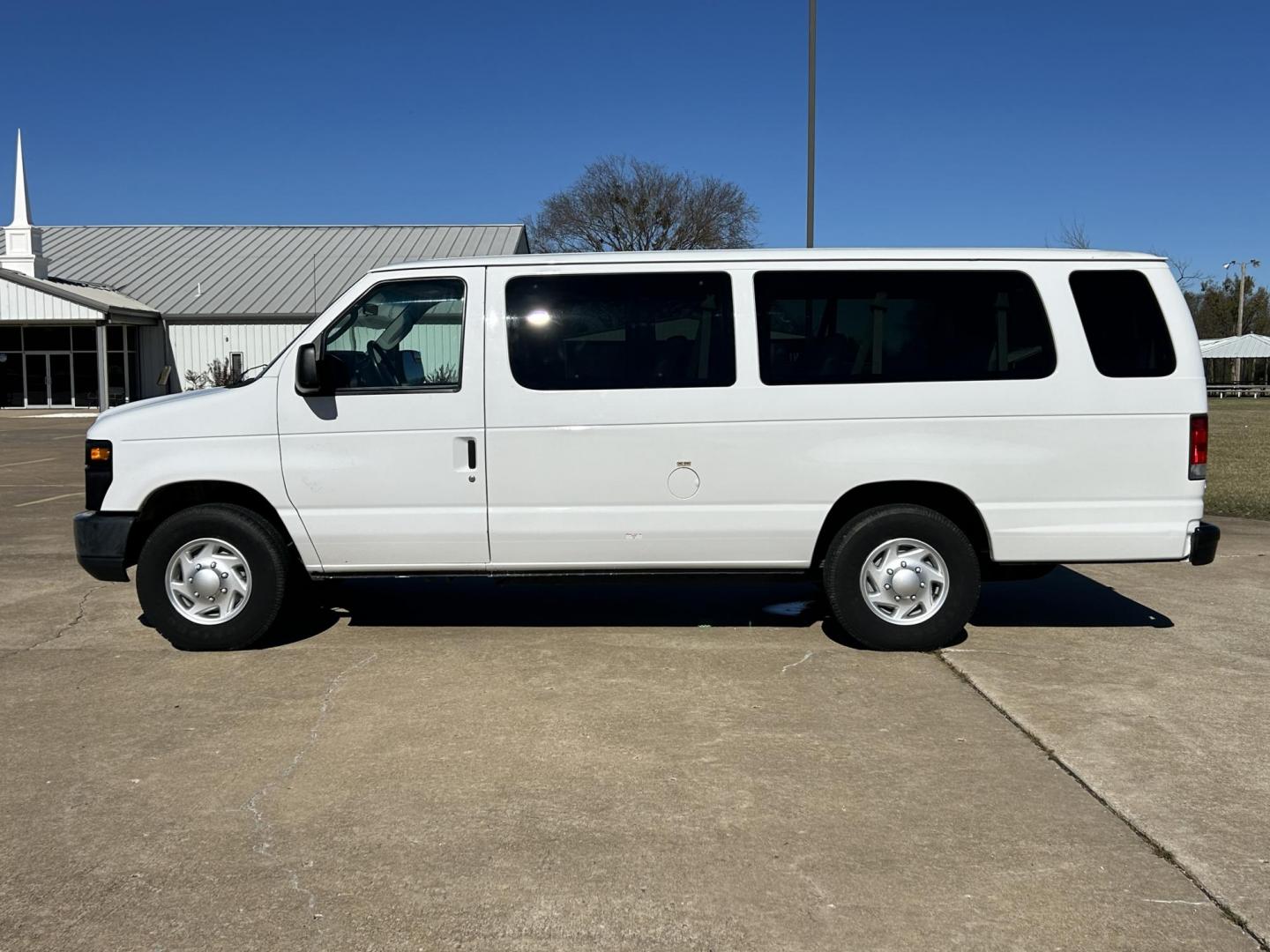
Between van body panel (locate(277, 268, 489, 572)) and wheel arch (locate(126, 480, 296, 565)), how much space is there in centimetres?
24

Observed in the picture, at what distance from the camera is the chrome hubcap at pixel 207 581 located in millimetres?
6336

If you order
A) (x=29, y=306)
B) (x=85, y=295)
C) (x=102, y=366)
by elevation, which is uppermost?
(x=85, y=295)

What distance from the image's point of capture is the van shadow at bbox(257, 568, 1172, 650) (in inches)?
278

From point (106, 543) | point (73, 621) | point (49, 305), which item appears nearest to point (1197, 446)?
point (106, 543)

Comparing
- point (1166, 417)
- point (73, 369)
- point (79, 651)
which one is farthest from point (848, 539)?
point (73, 369)

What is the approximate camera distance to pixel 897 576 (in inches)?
248

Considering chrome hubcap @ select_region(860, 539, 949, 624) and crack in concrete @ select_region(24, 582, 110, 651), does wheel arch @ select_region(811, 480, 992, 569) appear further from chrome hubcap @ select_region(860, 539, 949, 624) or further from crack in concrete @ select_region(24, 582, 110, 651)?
crack in concrete @ select_region(24, 582, 110, 651)

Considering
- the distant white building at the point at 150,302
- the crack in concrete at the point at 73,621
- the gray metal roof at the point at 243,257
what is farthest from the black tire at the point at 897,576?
the gray metal roof at the point at 243,257

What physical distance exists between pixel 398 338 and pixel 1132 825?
432 centimetres

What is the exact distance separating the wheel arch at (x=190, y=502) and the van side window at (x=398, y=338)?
842 millimetres

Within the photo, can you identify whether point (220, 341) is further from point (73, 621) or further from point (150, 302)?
point (73, 621)

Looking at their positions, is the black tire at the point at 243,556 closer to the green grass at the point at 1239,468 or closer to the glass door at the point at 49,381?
the green grass at the point at 1239,468

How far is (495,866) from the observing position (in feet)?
12.1

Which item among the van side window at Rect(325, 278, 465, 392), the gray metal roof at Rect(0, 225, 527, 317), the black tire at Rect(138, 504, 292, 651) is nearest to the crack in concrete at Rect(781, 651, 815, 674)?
the van side window at Rect(325, 278, 465, 392)
